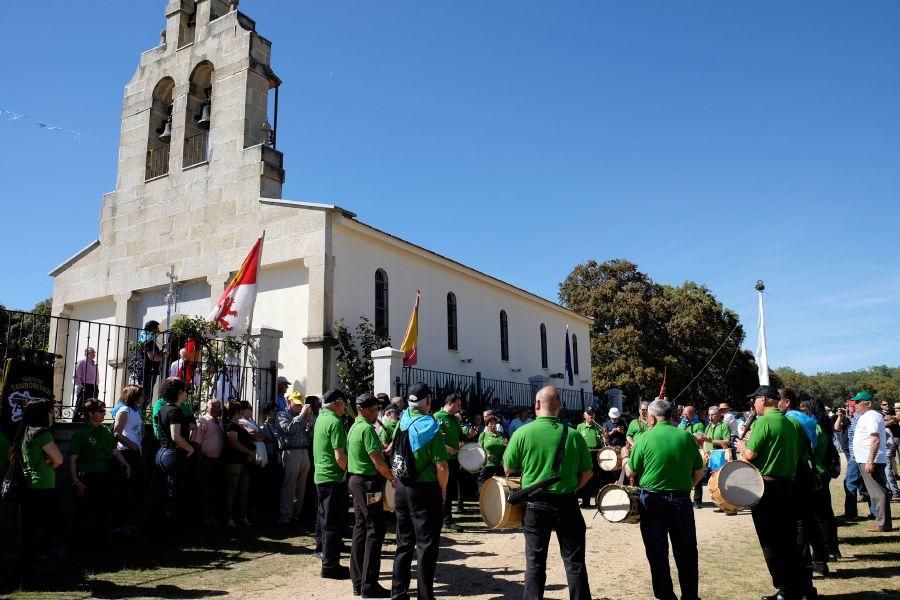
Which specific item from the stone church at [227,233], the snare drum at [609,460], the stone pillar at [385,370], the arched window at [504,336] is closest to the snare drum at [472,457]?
the snare drum at [609,460]

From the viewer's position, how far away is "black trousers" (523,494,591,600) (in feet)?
19.1

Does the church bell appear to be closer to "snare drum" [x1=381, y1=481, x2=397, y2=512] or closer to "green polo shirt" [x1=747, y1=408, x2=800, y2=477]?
"snare drum" [x1=381, y1=481, x2=397, y2=512]

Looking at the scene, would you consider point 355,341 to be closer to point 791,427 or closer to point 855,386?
point 791,427

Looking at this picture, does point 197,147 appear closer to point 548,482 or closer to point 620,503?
point 620,503

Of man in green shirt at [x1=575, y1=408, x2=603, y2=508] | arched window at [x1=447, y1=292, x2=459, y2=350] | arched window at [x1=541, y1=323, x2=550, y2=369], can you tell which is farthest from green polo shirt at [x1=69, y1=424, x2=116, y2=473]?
arched window at [x1=541, y1=323, x2=550, y2=369]

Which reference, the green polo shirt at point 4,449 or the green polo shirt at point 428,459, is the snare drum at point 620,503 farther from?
the green polo shirt at point 4,449

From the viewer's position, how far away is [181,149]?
20.1 metres

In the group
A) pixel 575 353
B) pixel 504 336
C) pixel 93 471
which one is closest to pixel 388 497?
pixel 93 471

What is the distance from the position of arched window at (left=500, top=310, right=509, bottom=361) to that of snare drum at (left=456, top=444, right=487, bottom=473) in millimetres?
16436

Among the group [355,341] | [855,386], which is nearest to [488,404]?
[355,341]

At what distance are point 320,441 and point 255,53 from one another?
14421mm

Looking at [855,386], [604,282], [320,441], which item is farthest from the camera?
[855,386]

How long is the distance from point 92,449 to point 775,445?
7922 mm

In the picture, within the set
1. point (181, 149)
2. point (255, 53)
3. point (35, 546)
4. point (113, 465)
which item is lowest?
point (35, 546)
